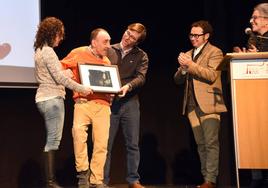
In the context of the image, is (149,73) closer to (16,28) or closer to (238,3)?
(238,3)

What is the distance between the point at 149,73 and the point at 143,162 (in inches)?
42.3

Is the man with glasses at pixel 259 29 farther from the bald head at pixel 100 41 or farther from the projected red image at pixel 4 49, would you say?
the projected red image at pixel 4 49

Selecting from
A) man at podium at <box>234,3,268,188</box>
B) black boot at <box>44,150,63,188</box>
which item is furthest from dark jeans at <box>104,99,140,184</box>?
man at podium at <box>234,3,268,188</box>

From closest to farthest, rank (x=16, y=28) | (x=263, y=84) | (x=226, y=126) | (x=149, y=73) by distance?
(x=263, y=84)
(x=16, y=28)
(x=226, y=126)
(x=149, y=73)

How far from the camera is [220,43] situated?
5.34 m

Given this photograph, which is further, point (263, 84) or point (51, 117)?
point (51, 117)

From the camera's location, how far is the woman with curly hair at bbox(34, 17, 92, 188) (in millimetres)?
3842

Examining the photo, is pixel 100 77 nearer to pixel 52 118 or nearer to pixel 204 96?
pixel 52 118

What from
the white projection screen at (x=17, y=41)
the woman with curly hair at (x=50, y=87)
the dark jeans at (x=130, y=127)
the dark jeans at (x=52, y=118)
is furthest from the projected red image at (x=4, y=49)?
the dark jeans at (x=130, y=127)

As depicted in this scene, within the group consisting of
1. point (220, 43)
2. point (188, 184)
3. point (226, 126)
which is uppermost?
point (220, 43)

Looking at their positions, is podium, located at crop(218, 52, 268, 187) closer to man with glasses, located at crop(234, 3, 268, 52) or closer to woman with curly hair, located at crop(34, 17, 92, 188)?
man with glasses, located at crop(234, 3, 268, 52)

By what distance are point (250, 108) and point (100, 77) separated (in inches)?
53.0

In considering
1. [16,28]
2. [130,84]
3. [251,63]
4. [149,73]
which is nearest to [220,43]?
[149,73]

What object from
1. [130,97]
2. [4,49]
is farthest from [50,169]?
[4,49]
